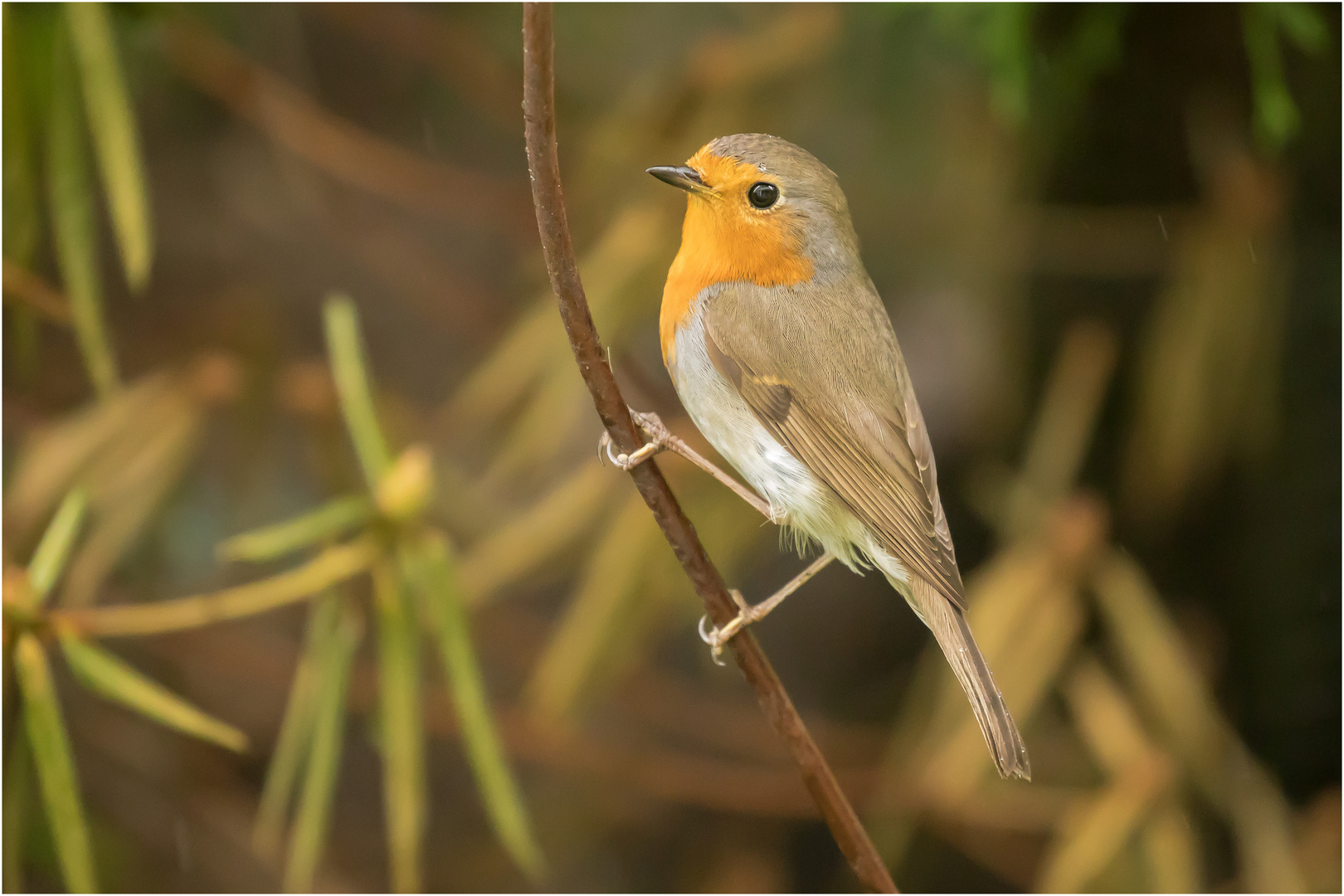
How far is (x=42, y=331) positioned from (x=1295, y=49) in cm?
267

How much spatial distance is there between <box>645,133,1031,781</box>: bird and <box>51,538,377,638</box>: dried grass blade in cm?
54

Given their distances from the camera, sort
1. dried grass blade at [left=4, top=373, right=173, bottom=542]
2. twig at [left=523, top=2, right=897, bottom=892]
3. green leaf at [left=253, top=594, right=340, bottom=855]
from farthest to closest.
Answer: dried grass blade at [left=4, top=373, right=173, bottom=542] → green leaf at [left=253, top=594, right=340, bottom=855] → twig at [left=523, top=2, right=897, bottom=892]

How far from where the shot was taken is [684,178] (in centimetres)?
134

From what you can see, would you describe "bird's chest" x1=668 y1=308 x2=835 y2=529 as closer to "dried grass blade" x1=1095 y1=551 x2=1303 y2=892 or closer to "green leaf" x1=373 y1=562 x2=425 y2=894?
"green leaf" x1=373 y1=562 x2=425 y2=894

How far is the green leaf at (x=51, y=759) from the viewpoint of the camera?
1403mm

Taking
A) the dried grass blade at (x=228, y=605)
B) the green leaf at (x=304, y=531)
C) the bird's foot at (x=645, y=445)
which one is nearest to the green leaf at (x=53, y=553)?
the dried grass blade at (x=228, y=605)

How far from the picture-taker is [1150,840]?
2021 millimetres

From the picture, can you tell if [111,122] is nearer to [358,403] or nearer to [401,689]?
[358,403]

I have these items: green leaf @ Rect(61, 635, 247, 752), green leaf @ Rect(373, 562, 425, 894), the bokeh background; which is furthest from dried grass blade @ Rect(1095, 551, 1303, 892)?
green leaf @ Rect(61, 635, 247, 752)

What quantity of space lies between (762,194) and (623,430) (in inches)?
18.8

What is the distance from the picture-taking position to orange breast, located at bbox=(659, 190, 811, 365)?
1.40 metres

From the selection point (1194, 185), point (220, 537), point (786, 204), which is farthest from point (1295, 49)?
point (220, 537)

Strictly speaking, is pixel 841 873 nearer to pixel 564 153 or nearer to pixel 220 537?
pixel 220 537

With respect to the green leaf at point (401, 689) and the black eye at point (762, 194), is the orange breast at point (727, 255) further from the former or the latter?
the green leaf at point (401, 689)
